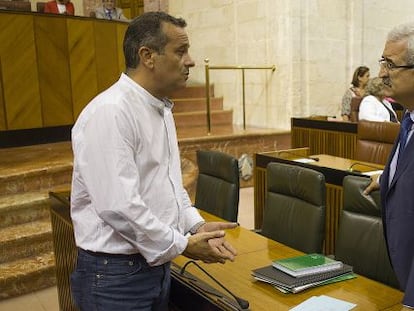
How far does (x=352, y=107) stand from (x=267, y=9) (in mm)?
2084

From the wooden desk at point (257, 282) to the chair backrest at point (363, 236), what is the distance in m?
0.30

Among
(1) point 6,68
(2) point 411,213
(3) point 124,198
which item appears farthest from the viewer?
(1) point 6,68

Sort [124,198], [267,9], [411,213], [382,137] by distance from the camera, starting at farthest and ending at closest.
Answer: [267,9]
[382,137]
[411,213]
[124,198]

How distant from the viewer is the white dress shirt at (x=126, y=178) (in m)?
1.29

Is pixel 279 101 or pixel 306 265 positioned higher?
pixel 279 101

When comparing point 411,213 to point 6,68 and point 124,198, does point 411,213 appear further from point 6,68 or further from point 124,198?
point 6,68

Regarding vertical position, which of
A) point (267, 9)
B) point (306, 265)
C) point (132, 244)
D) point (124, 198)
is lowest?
point (306, 265)

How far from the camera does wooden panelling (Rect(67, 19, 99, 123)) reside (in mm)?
5605

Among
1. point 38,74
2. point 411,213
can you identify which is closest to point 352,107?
point 38,74

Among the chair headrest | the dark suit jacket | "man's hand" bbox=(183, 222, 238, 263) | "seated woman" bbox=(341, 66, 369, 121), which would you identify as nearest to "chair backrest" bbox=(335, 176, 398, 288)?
the chair headrest

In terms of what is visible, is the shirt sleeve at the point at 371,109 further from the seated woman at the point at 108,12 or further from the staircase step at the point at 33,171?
the seated woman at the point at 108,12

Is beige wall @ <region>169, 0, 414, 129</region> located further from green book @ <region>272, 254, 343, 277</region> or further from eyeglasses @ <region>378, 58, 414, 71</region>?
eyeglasses @ <region>378, 58, 414, 71</region>

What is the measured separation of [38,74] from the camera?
17.7 feet

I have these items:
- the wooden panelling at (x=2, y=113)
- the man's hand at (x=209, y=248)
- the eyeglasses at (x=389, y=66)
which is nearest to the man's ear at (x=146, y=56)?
the man's hand at (x=209, y=248)
